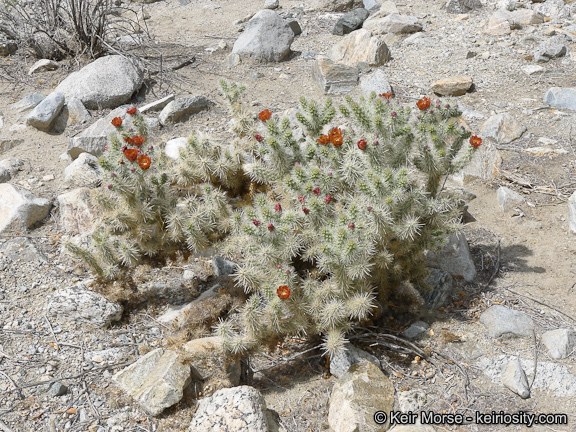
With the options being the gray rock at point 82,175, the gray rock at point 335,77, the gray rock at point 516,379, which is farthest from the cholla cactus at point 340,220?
the gray rock at point 335,77

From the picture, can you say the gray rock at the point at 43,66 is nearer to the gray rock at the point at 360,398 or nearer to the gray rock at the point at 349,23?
the gray rock at the point at 349,23

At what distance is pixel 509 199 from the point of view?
4.54 metres

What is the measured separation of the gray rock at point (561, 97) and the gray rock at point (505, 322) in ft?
10.5

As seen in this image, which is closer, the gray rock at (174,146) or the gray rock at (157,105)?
the gray rock at (174,146)

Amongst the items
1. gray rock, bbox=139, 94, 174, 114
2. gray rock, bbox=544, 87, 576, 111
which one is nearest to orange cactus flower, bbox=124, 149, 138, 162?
gray rock, bbox=139, 94, 174, 114

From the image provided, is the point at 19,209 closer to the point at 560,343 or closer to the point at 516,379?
the point at 516,379

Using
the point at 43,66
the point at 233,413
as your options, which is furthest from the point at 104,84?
the point at 233,413

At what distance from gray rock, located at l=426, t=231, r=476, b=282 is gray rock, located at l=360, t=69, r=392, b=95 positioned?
286 centimetres

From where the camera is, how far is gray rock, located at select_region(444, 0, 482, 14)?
8.30 metres

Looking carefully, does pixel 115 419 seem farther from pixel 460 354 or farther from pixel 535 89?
pixel 535 89

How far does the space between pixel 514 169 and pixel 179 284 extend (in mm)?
3242

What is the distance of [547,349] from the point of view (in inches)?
128

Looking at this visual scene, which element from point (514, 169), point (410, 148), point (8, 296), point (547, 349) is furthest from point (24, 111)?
point (547, 349)

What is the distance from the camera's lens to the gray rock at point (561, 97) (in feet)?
18.6
